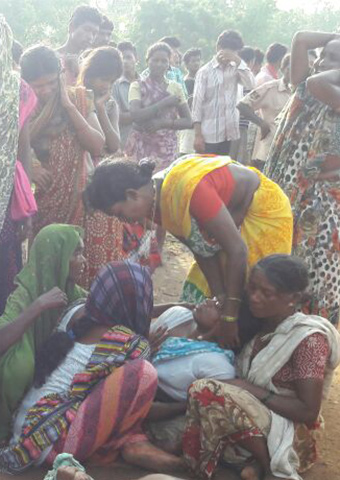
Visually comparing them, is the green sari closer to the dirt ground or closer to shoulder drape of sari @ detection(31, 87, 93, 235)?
the dirt ground

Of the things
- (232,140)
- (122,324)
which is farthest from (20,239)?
(232,140)

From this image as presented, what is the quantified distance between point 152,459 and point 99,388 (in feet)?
1.24

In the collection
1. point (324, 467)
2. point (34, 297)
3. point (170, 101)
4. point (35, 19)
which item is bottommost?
point (35, 19)

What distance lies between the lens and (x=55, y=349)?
9.27ft

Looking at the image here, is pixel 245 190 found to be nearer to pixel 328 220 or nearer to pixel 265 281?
pixel 265 281

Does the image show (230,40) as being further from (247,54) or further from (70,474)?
(70,474)

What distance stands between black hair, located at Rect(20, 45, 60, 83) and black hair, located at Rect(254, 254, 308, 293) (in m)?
1.69

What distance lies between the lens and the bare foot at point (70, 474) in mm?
1952

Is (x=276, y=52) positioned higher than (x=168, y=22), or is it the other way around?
(x=276, y=52)

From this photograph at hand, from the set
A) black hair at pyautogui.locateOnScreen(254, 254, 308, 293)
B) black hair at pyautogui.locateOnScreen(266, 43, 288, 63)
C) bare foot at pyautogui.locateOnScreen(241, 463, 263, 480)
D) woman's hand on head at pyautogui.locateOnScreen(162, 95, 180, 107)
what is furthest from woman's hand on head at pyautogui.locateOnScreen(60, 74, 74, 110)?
black hair at pyautogui.locateOnScreen(266, 43, 288, 63)

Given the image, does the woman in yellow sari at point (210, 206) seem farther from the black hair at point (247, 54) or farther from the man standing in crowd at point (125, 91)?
the black hair at point (247, 54)

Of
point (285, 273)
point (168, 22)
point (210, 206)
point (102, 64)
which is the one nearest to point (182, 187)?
point (210, 206)

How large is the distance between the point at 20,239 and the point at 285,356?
5.32 ft

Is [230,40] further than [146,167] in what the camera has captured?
Yes
